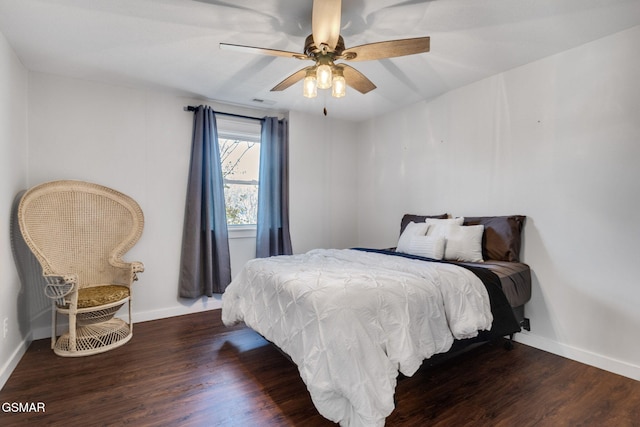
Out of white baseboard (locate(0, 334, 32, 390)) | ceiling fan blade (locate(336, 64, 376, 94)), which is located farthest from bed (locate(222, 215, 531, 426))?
white baseboard (locate(0, 334, 32, 390))

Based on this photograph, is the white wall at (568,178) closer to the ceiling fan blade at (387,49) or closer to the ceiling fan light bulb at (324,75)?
the ceiling fan blade at (387,49)

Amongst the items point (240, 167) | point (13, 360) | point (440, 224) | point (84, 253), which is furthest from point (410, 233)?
point (13, 360)

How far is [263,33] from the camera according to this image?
7.53 ft

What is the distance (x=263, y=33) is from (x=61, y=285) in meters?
2.49

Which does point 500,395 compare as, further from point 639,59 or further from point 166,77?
point 166,77

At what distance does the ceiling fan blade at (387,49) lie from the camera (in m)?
1.84

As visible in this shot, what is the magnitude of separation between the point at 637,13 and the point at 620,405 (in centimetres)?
253

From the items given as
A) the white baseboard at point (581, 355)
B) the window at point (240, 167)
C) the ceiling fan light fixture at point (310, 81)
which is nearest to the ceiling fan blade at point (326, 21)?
the ceiling fan light fixture at point (310, 81)

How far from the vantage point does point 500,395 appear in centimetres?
204

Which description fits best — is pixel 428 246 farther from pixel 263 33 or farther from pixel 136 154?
pixel 136 154

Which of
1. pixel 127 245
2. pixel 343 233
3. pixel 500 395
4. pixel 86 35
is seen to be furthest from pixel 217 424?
pixel 343 233

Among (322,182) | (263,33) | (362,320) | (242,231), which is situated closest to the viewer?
(362,320)

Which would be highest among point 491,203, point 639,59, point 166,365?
point 639,59

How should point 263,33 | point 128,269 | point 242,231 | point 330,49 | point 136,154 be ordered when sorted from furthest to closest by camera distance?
point 242,231 → point 136,154 → point 128,269 → point 263,33 → point 330,49
